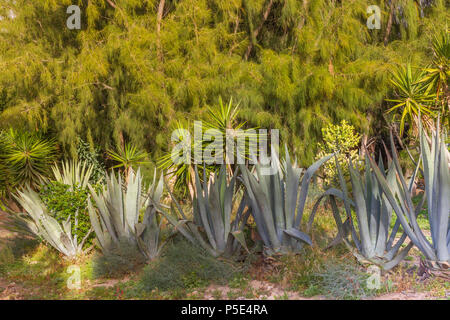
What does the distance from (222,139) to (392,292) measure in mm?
4009

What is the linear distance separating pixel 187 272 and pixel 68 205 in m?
1.75

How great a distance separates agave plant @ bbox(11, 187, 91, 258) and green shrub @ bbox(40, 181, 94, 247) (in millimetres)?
53

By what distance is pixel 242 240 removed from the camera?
344 centimetres

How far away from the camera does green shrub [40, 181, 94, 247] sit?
460 cm

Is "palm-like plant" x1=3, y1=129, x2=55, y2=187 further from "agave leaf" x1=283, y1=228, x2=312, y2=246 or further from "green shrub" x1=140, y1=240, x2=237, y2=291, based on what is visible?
"agave leaf" x1=283, y1=228, x2=312, y2=246

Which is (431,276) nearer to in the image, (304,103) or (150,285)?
(150,285)

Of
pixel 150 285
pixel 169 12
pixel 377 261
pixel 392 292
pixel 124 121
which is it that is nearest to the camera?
pixel 392 292

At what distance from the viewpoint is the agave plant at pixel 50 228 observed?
14.9ft

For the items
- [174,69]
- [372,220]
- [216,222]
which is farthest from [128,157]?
[372,220]

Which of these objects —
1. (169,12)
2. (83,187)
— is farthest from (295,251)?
(169,12)

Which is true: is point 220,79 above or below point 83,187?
above

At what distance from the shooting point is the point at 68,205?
4.62 metres

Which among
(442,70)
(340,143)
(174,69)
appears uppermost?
(174,69)

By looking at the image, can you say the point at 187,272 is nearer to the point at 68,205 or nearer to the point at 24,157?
the point at 68,205
